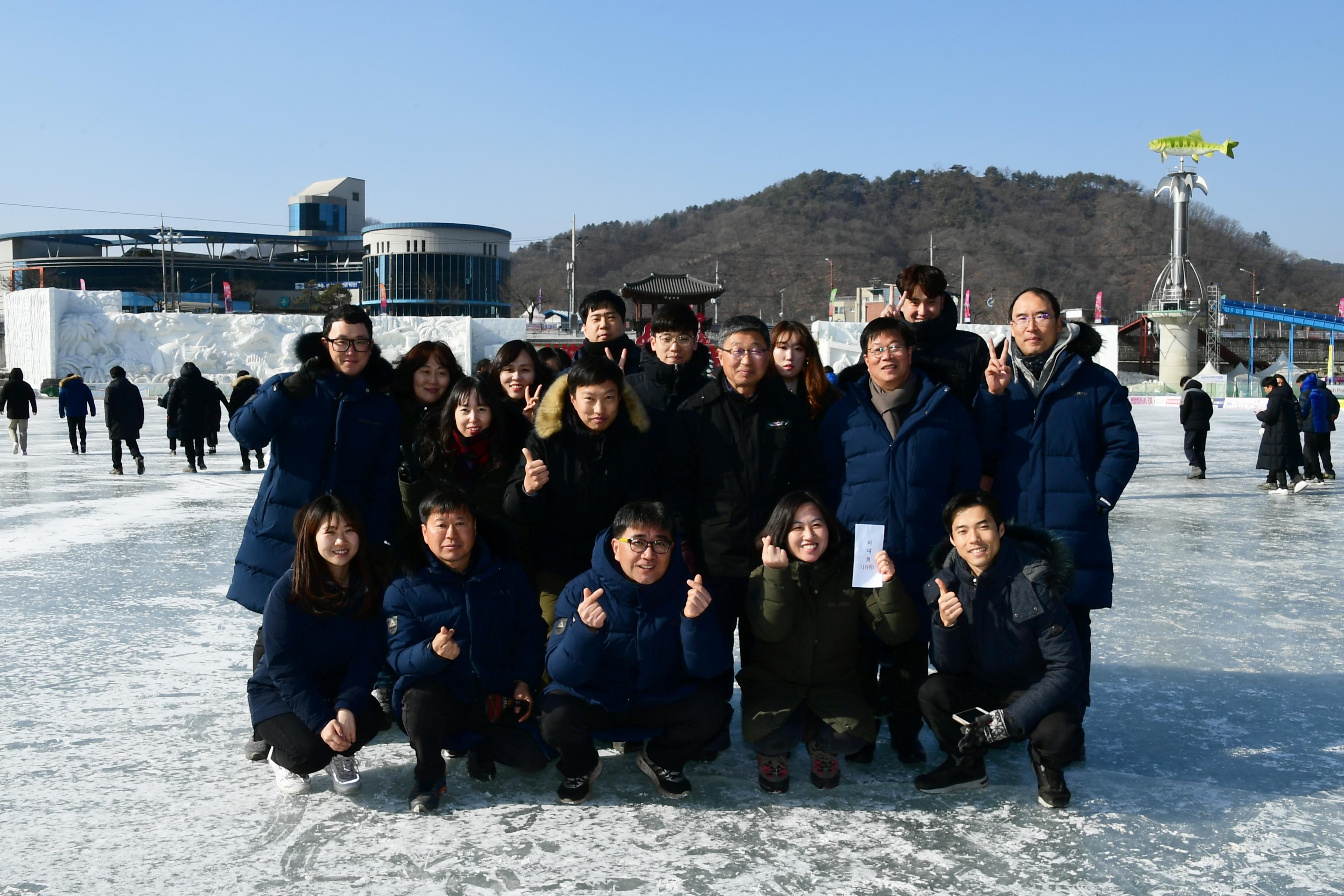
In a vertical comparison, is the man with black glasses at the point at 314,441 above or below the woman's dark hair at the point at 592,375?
below

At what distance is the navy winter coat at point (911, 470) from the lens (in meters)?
3.11

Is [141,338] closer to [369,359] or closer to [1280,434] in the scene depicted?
[1280,434]

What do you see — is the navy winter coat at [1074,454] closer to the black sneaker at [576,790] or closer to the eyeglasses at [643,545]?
the eyeglasses at [643,545]

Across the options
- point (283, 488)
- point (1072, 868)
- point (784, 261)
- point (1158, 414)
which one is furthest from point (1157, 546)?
point (784, 261)

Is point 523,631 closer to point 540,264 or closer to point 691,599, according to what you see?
point 691,599

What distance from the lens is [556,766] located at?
3150mm

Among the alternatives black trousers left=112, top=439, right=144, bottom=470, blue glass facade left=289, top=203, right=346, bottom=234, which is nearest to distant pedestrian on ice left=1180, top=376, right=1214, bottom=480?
black trousers left=112, top=439, right=144, bottom=470

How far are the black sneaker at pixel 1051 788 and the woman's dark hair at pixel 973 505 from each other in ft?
2.17

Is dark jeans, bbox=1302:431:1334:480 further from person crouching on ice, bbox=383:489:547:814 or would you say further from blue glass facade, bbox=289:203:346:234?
blue glass facade, bbox=289:203:346:234

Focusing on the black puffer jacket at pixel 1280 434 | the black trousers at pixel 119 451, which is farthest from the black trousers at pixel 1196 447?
the black trousers at pixel 119 451

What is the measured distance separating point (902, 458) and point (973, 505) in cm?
27

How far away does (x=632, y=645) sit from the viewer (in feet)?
9.68

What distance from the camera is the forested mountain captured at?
79312 millimetres

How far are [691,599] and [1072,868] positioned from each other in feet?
3.80
